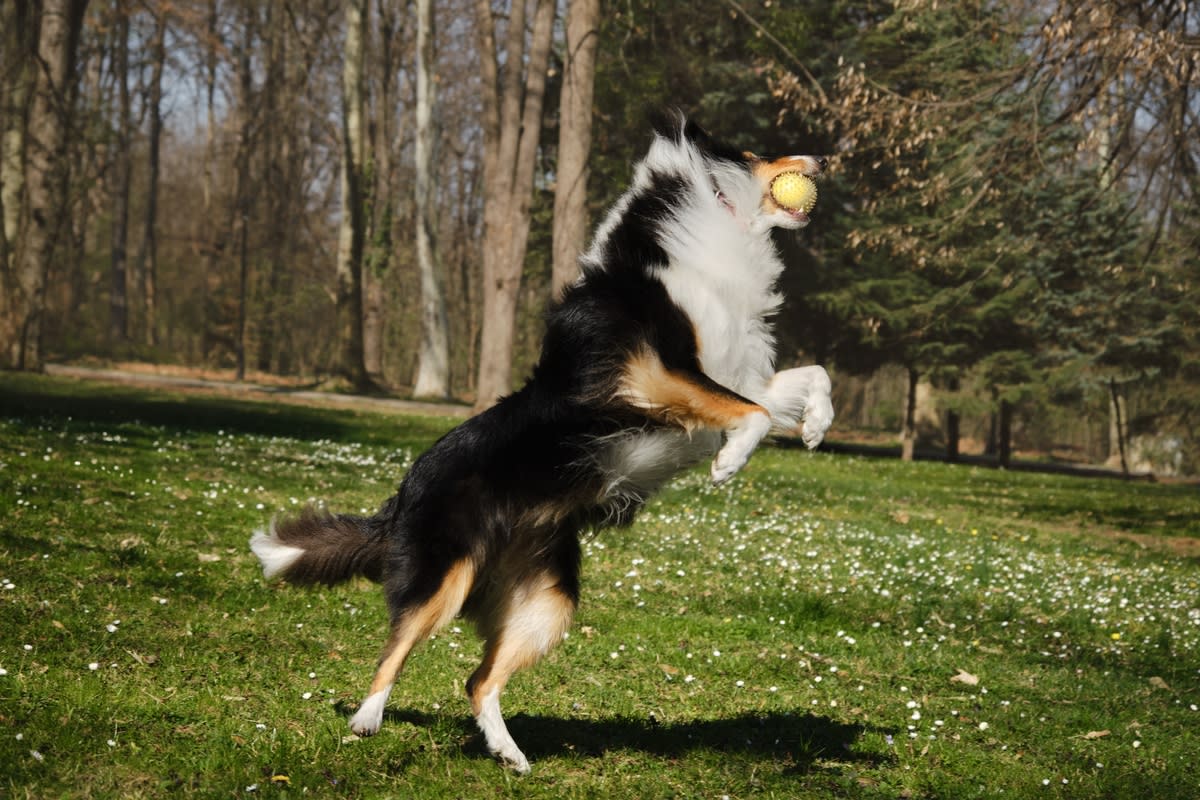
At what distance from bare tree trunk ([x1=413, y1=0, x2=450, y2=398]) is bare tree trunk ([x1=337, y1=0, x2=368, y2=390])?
166 cm

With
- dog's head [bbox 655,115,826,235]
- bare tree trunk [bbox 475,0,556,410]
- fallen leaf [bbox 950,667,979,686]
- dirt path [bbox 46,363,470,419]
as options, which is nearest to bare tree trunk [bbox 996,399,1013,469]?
bare tree trunk [bbox 475,0,556,410]

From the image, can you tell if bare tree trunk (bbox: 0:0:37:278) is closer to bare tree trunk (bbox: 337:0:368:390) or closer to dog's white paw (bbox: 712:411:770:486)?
bare tree trunk (bbox: 337:0:368:390)

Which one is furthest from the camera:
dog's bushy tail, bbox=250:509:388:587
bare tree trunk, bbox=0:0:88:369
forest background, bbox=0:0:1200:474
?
bare tree trunk, bbox=0:0:88:369

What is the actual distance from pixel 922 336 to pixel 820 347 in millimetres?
2713

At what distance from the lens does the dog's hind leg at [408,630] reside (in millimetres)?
3871

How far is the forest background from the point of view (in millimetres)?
12539

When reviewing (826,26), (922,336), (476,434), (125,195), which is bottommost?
(476,434)

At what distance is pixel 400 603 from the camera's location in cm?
400

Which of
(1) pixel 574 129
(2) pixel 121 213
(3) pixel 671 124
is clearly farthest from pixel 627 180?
(2) pixel 121 213

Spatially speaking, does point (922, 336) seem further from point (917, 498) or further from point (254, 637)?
point (254, 637)

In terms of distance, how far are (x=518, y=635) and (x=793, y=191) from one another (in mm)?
2148

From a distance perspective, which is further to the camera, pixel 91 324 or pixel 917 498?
pixel 91 324

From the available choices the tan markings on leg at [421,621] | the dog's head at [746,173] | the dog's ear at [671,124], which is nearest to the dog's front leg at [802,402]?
the dog's head at [746,173]

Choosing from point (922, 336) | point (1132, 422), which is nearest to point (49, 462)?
point (922, 336)
